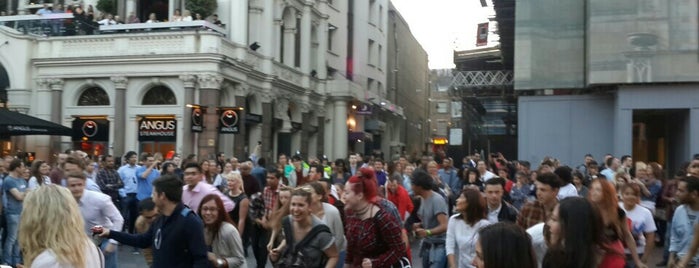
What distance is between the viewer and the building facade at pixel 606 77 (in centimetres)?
2283

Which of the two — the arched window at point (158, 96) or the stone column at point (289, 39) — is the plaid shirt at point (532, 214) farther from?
the stone column at point (289, 39)

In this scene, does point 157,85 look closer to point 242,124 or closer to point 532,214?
point 242,124

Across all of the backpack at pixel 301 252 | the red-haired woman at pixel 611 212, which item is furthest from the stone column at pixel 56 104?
the red-haired woman at pixel 611 212

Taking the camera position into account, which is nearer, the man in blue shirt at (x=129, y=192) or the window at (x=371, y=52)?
the man in blue shirt at (x=129, y=192)

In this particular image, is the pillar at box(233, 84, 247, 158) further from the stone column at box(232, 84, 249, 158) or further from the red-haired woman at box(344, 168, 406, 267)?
the red-haired woman at box(344, 168, 406, 267)

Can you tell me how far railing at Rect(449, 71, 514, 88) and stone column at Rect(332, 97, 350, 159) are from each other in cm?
671

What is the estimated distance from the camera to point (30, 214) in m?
3.96

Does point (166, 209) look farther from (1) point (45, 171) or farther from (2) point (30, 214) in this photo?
(1) point (45, 171)

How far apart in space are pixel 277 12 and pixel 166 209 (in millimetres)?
29105

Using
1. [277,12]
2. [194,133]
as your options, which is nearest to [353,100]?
[277,12]

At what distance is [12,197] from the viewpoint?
10211 millimetres

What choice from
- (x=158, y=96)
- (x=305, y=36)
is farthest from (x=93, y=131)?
(x=305, y=36)

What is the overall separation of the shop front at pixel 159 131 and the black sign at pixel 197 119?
1.43 metres

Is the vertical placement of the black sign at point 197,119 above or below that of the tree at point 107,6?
below
